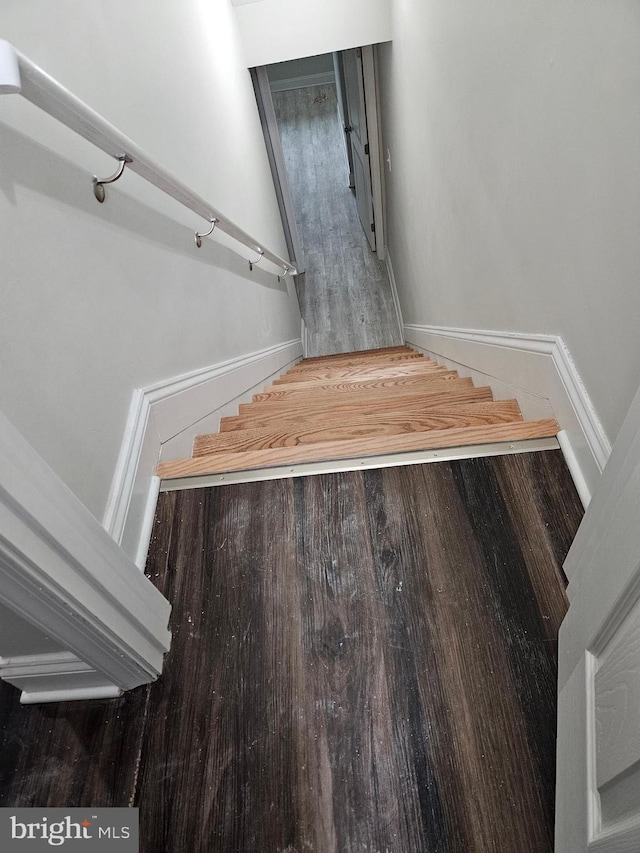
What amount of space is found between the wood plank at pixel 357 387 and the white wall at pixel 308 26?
227 centimetres

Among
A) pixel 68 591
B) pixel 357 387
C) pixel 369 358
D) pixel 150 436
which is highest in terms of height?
pixel 68 591

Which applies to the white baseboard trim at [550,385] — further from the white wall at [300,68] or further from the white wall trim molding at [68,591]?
the white wall at [300,68]

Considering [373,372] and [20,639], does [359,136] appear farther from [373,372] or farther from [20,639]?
[20,639]

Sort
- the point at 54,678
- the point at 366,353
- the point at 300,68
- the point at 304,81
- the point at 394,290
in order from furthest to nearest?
the point at 304,81
the point at 300,68
the point at 394,290
the point at 366,353
the point at 54,678

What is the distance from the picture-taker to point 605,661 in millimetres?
688

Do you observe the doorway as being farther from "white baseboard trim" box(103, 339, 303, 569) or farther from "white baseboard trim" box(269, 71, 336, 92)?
"white baseboard trim" box(103, 339, 303, 569)

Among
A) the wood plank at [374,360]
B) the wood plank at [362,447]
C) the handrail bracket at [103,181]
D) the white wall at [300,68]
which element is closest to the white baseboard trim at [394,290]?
the wood plank at [374,360]

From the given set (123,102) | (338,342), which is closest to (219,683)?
(123,102)

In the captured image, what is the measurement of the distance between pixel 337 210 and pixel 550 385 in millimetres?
4847

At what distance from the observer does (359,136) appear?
15.3 feet

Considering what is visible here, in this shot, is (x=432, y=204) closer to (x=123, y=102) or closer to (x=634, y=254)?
(x=123, y=102)

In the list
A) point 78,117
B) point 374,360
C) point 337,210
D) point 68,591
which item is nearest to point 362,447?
point 68,591

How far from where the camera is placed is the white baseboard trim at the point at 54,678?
2.98ft

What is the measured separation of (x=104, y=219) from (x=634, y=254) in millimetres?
1096
